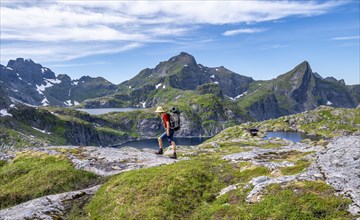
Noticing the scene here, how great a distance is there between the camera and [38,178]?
30766 millimetres

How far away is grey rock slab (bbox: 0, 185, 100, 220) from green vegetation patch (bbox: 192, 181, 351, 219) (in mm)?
10962

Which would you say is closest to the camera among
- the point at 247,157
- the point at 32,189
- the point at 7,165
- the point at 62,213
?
the point at 62,213

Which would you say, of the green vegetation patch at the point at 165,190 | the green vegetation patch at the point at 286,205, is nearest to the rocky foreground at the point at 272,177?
the green vegetation patch at the point at 286,205

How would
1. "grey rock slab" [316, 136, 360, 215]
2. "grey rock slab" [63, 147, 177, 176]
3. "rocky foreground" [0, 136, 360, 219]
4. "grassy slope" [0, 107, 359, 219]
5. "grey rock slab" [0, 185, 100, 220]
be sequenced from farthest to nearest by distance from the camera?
"grey rock slab" [63, 147, 177, 176]
"grey rock slab" [0, 185, 100, 220]
"rocky foreground" [0, 136, 360, 219]
"grey rock slab" [316, 136, 360, 215]
"grassy slope" [0, 107, 359, 219]

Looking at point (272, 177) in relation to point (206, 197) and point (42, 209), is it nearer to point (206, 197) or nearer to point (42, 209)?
point (206, 197)

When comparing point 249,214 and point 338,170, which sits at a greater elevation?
point 338,170

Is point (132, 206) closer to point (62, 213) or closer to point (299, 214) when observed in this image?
point (62, 213)

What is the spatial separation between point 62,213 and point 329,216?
18.6 metres

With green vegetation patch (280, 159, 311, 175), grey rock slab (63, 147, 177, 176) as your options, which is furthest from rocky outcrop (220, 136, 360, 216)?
grey rock slab (63, 147, 177, 176)

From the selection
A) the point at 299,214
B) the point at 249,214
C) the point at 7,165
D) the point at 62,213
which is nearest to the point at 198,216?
the point at 249,214

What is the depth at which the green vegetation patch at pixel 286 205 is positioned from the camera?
16.9m

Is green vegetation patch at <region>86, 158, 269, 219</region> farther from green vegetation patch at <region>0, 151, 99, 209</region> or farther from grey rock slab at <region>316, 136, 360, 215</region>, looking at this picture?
green vegetation patch at <region>0, 151, 99, 209</region>

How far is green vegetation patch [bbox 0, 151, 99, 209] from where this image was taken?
28.1 m

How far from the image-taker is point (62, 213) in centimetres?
2280
